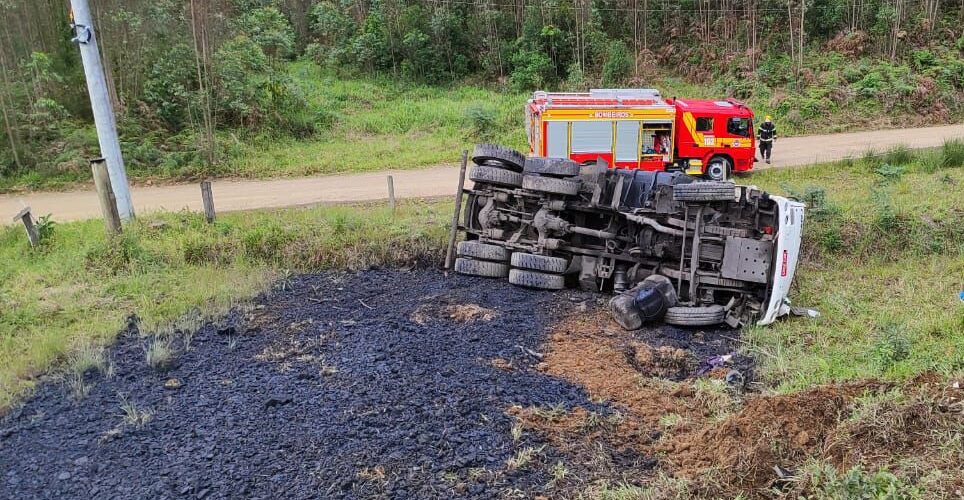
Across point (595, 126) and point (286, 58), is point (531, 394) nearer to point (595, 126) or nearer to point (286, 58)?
point (595, 126)

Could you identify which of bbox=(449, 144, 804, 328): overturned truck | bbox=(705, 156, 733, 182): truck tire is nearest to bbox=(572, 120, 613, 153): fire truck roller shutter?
bbox=(705, 156, 733, 182): truck tire

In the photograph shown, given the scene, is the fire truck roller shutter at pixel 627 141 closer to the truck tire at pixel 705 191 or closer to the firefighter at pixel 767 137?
the firefighter at pixel 767 137

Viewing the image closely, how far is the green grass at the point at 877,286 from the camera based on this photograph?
6.52 m

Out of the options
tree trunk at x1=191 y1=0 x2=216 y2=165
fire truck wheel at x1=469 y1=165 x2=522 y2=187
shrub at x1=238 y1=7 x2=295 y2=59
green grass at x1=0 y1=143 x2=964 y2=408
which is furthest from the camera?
shrub at x1=238 y1=7 x2=295 y2=59

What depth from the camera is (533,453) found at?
505cm

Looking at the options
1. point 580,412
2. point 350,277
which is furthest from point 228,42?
point 580,412

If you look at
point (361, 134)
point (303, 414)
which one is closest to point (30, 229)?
point (303, 414)

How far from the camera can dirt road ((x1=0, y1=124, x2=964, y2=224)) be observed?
1419 centimetres

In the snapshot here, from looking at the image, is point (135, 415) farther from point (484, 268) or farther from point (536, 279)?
point (536, 279)

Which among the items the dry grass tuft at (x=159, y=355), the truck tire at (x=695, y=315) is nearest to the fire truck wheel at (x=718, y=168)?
the truck tire at (x=695, y=315)

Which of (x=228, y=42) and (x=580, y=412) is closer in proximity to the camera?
(x=580, y=412)

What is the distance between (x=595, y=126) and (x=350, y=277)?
26.7 feet

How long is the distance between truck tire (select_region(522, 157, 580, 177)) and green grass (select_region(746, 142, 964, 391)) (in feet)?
10.2

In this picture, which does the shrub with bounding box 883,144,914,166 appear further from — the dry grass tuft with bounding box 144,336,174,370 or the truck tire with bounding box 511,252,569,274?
the dry grass tuft with bounding box 144,336,174,370
